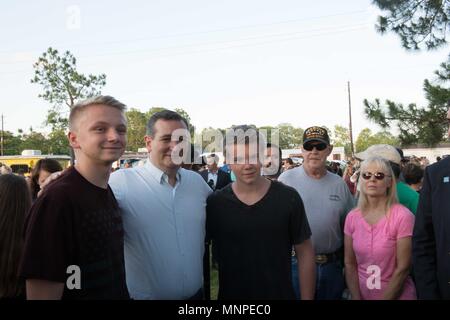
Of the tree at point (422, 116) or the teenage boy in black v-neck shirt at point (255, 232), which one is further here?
the tree at point (422, 116)

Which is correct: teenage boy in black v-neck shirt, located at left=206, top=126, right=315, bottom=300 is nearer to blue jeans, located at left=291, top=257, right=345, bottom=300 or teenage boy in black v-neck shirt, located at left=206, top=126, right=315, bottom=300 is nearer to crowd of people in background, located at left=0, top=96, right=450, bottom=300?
crowd of people in background, located at left=0, top=96, right=450, bottom=300

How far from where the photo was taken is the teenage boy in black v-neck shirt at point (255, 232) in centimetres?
255

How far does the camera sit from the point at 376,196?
3.29 meters

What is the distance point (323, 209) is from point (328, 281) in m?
0.62

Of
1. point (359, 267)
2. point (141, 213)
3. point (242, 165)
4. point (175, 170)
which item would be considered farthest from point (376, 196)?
point (141, 213)

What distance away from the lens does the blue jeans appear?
12.1 feet

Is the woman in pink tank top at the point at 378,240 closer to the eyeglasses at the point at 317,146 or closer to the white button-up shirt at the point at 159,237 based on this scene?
the eyeglasses at the point at 317,146

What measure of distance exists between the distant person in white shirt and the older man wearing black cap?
1.37 m

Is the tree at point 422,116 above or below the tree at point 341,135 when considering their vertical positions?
below

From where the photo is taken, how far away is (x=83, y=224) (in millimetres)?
1908

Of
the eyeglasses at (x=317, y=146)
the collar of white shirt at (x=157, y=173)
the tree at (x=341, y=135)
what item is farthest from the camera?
the tree at (x=341, y=135)

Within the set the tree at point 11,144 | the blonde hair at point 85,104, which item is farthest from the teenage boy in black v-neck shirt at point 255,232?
the tree at point 11,144
